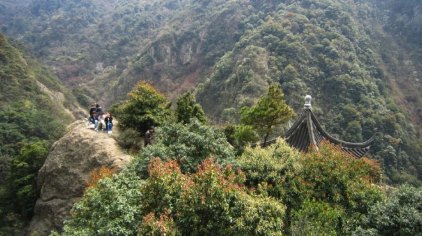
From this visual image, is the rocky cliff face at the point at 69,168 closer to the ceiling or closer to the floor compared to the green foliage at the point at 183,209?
closer to the floor

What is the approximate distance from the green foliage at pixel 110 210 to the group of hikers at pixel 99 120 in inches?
329

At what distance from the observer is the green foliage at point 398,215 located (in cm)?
1166

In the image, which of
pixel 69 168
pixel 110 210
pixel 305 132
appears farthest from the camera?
pixel 305 132

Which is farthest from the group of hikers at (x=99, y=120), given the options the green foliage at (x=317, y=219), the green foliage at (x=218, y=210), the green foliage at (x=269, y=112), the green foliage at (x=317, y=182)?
A: the green foliage at (x=317, y=219)

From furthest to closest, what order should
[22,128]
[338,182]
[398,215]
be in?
[22,128] → [338,182] → [398,215]

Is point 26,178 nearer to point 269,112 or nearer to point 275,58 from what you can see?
point 269,112

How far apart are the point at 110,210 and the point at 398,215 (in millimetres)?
8433

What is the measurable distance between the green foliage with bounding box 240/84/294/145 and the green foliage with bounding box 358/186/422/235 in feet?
38.4

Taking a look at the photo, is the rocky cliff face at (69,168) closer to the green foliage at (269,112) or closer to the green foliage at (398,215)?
the green foliage at (269,112)

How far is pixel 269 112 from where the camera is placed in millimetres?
24125

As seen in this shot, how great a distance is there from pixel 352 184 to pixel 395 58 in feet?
257

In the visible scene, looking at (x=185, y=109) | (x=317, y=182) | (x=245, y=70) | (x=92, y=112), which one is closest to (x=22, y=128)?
(x=92, y=112)

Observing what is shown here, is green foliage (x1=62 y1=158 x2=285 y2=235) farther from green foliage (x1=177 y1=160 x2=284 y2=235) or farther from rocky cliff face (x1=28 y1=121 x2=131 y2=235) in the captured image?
rocky cliff face (x1=28 y1=121 x2=131 y2=235)

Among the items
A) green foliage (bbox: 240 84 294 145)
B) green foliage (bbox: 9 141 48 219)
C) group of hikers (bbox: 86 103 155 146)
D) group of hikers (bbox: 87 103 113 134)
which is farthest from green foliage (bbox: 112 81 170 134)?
green foliage (bbox: 9 141 48 219)
